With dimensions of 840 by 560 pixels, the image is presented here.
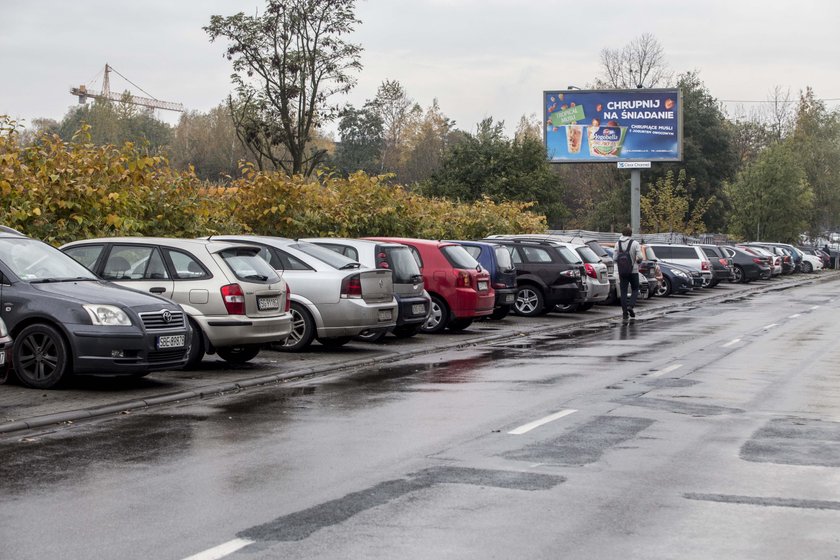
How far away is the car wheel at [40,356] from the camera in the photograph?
12.8 metres

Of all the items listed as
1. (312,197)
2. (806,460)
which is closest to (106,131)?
(312,197)

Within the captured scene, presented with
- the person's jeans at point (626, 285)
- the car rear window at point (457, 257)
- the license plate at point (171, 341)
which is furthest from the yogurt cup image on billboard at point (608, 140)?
the license plate at point (171, 341)

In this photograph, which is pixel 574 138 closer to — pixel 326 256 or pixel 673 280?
pixel 673 280

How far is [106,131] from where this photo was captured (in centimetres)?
11300

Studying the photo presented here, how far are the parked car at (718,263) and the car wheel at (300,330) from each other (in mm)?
31170

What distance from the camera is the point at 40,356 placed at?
13.0 m

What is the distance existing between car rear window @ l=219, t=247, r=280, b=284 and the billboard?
129 feet

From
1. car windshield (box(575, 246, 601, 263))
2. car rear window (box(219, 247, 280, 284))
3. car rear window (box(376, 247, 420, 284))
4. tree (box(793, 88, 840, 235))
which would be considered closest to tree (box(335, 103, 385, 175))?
tree (box(793, 88, 840, 235))

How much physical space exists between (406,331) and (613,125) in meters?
35.0

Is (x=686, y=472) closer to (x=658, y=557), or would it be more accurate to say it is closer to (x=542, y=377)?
(x=658, y=557)

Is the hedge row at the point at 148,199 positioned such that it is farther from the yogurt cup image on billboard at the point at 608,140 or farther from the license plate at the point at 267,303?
the yogurt cup image on billboard at the point at 608,140

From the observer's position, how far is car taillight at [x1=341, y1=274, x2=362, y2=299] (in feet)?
56.9

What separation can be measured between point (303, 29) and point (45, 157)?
25337 millimetres

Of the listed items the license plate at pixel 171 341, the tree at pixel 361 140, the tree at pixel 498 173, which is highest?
the tree at pixel 361 140
